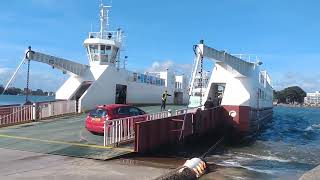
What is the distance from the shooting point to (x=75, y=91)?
3256 centimetres

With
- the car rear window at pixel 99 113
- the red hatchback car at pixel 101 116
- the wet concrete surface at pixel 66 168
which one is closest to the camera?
the wet concrete surface at pixel 66 168

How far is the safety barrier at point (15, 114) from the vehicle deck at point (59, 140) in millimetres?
1149

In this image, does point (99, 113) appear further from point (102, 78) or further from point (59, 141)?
point (102, 78)

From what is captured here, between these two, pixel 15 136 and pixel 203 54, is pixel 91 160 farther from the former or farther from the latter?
pixel 203 54

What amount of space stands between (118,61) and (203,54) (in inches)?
562

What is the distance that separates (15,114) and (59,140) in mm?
8136

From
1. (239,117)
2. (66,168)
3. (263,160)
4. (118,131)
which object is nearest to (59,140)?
(118,131)

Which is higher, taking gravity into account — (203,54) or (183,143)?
(203,54)

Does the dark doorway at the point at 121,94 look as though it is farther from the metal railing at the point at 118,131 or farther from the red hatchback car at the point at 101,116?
the metal railing at the point at 118,131

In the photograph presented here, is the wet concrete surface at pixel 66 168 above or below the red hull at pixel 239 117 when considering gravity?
below

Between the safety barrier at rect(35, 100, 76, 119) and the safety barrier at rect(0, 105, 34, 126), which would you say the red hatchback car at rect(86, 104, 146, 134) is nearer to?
the safety barrier at rect(0, 105, 34, 126)

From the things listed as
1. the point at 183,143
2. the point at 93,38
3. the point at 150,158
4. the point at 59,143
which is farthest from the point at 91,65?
the point at 150,158

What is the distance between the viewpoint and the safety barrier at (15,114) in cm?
2511

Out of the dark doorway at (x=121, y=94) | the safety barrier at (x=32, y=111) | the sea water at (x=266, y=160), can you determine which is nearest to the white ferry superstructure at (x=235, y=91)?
the sea water at (x=266, y=160)
